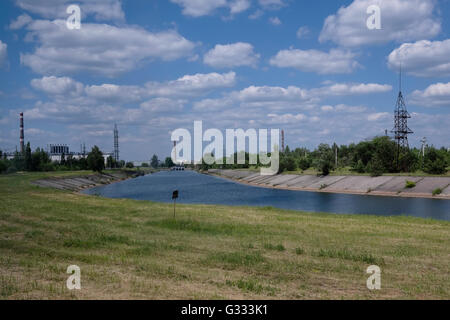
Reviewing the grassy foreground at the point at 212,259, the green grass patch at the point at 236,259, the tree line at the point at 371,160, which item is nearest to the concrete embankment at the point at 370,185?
the tree line at the point at 371,160

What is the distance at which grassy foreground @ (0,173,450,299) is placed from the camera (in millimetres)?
10578

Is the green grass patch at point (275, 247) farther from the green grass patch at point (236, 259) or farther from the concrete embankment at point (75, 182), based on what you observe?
the concrete embankment at point (75, 182)

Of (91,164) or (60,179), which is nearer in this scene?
(60,179)

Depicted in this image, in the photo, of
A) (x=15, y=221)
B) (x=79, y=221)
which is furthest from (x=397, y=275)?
(x=15, y=221)

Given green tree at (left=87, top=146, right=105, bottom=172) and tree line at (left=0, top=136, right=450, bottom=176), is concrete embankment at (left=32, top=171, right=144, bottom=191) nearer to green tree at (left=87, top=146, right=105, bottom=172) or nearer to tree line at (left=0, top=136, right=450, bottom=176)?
green tree at (left=87, top=146, right=105, bottom=172)

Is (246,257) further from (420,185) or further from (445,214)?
(420,185)

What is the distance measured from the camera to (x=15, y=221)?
904 inches

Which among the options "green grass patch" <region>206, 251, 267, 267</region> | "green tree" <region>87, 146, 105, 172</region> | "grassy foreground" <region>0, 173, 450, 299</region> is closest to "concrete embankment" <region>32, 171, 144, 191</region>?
"green tree" <region>87, 146, 105, 172</region>

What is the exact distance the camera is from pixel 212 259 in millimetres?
14742

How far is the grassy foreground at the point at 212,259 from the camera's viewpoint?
1058 centimetres

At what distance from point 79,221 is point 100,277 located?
13.9 meters

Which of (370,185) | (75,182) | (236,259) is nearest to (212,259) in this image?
(236,259)
